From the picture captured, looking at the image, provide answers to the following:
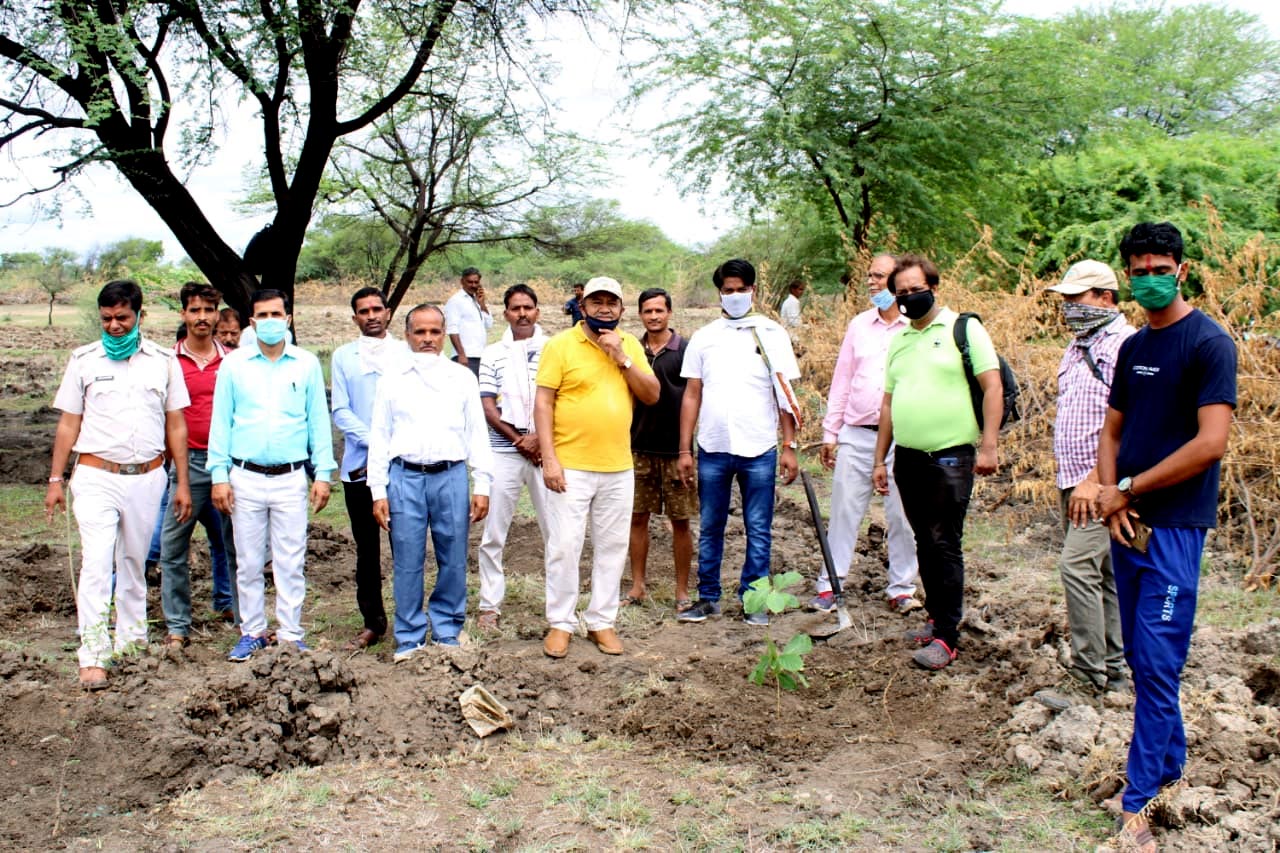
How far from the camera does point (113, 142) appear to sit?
34.0ft

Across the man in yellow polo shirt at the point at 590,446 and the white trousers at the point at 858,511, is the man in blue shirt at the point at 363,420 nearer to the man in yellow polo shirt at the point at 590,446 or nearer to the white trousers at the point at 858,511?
the man in yellow polo shirt at the point at 590,446

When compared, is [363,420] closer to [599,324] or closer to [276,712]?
[599,324]

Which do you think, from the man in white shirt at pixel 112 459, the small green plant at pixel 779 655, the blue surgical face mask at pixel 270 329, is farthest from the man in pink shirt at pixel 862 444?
the man in white shirt at pixel 112 459

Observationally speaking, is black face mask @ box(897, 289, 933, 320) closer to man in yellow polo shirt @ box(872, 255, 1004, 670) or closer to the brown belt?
man in yellow polo shirt @ box(872, 255, 1004, 670)

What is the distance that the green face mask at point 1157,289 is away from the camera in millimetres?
3611

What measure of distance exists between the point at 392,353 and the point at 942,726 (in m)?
3.21

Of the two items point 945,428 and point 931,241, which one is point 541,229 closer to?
point 931,241

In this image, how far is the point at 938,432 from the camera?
17.0ft

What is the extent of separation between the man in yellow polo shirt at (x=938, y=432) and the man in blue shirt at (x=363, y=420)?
2.57 metres

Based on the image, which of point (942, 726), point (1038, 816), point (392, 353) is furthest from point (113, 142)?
point (1038, 816)

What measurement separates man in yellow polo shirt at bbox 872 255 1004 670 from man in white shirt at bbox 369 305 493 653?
6.80ft

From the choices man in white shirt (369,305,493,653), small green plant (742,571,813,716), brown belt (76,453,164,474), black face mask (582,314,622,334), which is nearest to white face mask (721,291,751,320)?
black face mask (582,314,622,334)

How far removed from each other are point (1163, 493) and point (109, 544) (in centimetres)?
446

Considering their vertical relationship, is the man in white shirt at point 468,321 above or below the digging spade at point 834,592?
above
